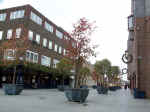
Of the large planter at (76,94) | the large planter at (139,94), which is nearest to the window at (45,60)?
the large planter at (139,94)

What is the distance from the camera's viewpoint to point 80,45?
13.5 meters

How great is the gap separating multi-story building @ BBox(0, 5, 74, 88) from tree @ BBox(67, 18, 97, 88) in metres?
14.6

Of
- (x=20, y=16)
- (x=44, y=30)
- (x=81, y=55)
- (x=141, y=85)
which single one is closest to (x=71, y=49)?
(x=81, y=55)

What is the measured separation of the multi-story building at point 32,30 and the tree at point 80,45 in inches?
576

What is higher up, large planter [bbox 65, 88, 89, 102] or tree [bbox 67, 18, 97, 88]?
tree [bbox 67, 18, 97, 88]

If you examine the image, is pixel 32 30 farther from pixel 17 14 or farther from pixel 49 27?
pixel 49 27

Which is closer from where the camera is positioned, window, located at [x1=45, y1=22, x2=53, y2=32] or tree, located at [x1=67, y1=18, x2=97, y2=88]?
tree, located at [x1=67, y1=18, x2=97, y2=88]

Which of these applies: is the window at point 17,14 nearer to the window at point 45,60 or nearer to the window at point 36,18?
the window at point 36,18

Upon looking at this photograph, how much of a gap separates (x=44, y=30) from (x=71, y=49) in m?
22.0

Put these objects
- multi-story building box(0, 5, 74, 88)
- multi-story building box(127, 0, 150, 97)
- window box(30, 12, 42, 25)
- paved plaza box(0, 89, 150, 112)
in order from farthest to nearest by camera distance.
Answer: window box(30, 12, 42, 25) → multi-story building box(0, 5, 74, 88) → multi-story building box(127, 0, 150, 97) → paved plaza box(0, 89, 150, 112)

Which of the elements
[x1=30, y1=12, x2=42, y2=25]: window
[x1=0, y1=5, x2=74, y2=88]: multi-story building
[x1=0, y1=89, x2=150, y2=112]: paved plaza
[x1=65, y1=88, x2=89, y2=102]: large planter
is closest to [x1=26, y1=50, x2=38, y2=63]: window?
[x1=0, y1=5, x2=74, y2=88]: multi-story building

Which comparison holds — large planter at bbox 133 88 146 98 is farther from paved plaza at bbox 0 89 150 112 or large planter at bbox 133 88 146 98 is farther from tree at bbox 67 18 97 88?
tree at bbox 67 18 97 88

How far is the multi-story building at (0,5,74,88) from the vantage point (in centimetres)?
2914

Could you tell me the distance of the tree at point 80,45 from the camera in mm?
13516
